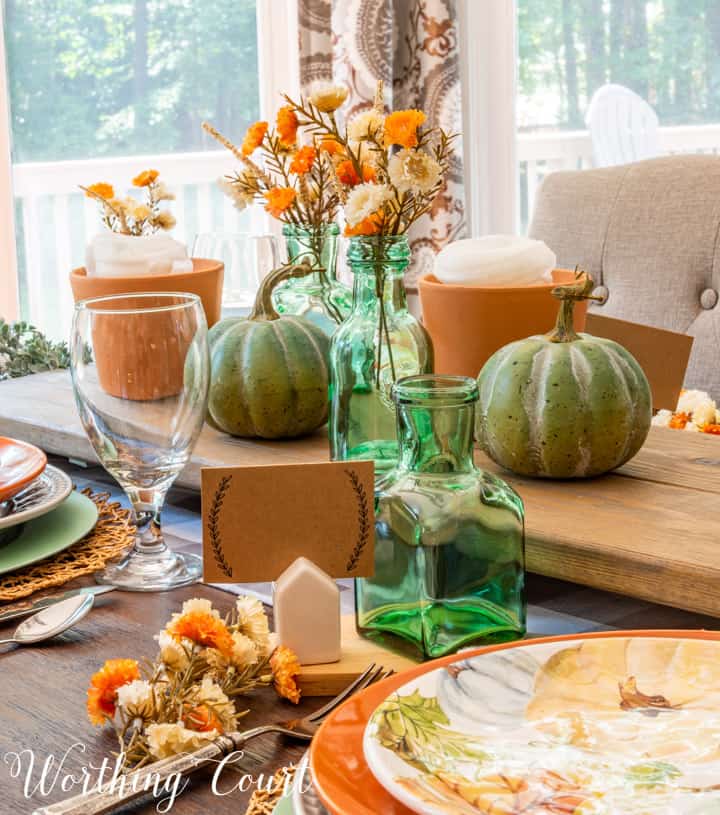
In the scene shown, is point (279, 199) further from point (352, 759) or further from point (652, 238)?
point (652, 238)

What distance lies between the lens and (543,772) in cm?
46

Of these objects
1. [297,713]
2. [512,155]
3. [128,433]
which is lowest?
[297,713]

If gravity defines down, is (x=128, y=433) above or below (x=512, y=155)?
below

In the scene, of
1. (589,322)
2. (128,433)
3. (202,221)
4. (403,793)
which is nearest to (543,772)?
(403,793)

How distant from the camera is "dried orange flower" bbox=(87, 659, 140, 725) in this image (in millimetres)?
597

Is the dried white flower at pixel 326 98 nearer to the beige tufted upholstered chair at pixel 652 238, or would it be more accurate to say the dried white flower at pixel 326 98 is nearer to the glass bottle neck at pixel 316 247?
the glass bottle neck at pixel 316 247

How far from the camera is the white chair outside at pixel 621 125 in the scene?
3.46 m

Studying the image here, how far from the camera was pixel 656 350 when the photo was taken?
1.15 metres

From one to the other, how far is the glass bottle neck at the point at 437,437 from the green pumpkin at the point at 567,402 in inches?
8.9

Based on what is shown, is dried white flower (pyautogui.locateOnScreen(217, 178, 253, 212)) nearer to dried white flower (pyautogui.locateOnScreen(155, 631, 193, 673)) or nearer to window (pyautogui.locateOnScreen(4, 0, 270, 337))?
dried white flower (pyautogui.locateOnScreen(155, 631, 193, 673))

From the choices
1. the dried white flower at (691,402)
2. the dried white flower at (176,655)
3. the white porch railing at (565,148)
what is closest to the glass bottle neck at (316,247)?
the dried white flower at (691,402)

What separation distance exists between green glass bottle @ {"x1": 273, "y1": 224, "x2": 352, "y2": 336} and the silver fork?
560mm

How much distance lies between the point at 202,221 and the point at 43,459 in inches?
122

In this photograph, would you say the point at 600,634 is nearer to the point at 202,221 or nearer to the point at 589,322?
the point at 589,322
